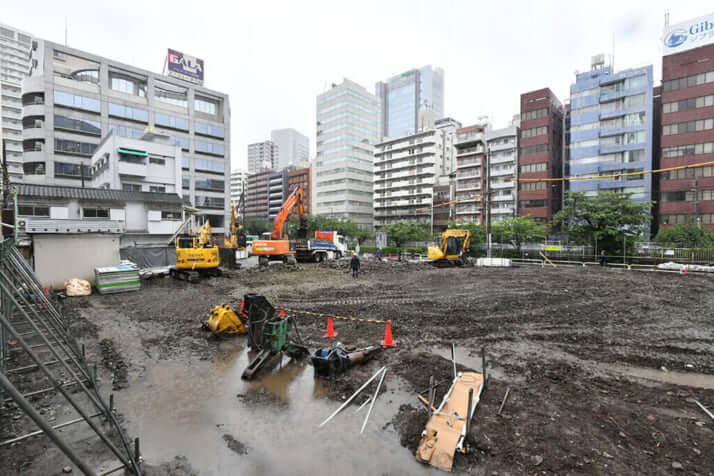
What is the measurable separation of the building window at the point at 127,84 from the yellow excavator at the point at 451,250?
55.5 metres

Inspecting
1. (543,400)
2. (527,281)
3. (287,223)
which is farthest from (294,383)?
(287,223)

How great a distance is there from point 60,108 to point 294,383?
60452 mm

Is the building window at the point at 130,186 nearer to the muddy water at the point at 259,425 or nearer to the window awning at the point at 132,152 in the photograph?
the window awning at the point at 132,152

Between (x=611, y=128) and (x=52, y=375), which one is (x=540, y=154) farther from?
(x=52, y=375)

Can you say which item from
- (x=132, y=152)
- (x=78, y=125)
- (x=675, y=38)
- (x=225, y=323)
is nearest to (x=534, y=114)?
(x=675, y=38)

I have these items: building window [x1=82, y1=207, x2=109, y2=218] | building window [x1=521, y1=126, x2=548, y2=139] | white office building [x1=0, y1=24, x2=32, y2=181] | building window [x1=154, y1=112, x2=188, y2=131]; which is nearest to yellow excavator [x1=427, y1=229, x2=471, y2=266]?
building window [x1=82, y1=207, x2=109, y2=218]

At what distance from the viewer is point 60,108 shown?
4741cm

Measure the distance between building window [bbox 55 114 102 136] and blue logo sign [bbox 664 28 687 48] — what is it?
81.8 m

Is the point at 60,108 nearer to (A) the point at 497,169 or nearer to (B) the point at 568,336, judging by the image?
(B) the point at 568,336

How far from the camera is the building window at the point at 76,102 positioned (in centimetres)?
4731

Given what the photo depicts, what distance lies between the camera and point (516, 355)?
26.2ft

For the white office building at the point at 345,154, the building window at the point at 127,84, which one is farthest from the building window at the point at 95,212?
the white office building at the point at 345,154

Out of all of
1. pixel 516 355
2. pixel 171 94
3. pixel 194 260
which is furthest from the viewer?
pixel 171 94

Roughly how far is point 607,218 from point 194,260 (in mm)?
31270
